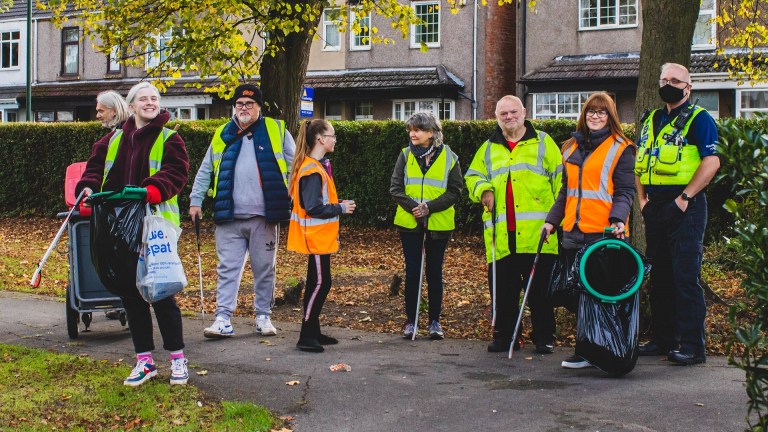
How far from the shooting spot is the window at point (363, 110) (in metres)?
33.4

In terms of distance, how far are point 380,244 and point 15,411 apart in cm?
1031

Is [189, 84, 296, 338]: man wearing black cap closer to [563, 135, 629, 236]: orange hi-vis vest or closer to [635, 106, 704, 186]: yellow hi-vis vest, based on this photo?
[563, 135, 629, 236]: orange hi-vis vest

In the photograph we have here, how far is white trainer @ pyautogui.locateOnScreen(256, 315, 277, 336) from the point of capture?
8336mm

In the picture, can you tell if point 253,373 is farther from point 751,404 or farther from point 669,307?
point 751,404

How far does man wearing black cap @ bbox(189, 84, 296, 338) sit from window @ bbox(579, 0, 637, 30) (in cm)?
2277

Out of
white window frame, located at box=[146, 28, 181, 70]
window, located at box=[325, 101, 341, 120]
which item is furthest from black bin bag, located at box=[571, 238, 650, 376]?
window, located at box=[325, 101, 341, 120]

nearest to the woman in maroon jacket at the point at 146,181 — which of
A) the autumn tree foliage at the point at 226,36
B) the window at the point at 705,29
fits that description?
the autumn tree foliage at the point at 226,36

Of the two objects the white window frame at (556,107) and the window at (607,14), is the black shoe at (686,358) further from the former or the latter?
the window at (607,14)

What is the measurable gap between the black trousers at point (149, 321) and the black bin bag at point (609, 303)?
2.79m

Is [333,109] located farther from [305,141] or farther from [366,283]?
[305,141]

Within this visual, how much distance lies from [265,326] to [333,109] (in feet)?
86.2

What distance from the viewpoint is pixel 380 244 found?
1593 cm

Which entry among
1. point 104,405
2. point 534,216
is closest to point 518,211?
point 534,216

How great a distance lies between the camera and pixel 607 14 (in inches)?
1149
